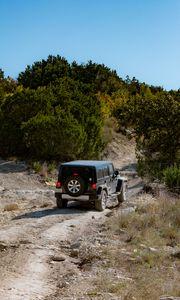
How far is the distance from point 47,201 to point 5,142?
11729 millimetres

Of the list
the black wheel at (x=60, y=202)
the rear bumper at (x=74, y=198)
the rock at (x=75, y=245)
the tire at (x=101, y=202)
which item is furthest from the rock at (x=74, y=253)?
the black wheel at (x=60, y=202)

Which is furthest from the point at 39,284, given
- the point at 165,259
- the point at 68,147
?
the point at 68,147

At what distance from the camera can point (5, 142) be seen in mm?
32781

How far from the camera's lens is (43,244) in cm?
1272

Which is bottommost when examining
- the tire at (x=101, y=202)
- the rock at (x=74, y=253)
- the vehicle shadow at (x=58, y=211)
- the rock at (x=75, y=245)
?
the rock at (x=74, y=253)

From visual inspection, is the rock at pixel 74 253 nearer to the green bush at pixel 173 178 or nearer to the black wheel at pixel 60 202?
the black wheel at pixel 60 202

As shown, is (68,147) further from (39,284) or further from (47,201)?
(39,284)

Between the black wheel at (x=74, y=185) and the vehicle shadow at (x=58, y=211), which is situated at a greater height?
the black wheel at (x=74, y=185)

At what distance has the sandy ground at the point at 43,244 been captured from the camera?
30.5ft

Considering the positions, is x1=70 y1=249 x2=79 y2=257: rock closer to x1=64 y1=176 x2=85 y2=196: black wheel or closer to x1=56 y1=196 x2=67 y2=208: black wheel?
x1=64 y1=176 x2=85 y2=196: black wheel

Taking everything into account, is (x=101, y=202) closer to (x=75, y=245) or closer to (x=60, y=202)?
(x=60, y=202)

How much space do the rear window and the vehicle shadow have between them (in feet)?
3.74

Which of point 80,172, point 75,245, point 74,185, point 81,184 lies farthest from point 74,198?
point 75,245

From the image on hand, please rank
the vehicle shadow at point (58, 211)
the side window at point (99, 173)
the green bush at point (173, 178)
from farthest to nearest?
the green bush at point (173, 178)
the side window at point (99, 173)
the vehicle shadow at point (58, 211)
